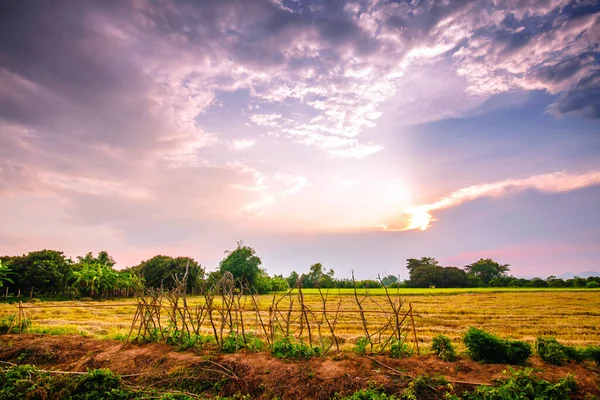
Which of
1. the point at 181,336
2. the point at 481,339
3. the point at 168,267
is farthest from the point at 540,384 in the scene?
the point at 168,267

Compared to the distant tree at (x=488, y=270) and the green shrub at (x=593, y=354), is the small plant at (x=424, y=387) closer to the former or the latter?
the green shrub at (x=593, y=354)

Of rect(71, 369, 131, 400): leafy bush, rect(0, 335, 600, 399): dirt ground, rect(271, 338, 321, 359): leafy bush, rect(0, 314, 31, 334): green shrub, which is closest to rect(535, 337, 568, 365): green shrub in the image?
rect(0, 335, 600, 399): dirt ground

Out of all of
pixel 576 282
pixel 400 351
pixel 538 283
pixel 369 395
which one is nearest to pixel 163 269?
pixel 400 351

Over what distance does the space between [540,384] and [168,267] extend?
49260mm

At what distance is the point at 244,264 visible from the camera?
48094 mm

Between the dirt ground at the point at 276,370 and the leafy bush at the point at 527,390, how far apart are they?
0.28 metres

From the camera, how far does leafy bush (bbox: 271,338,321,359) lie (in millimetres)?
7898

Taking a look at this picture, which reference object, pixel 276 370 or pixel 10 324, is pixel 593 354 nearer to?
pixel 276 370

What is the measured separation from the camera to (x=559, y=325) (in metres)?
13.5

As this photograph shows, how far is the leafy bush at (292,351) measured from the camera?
790 cm

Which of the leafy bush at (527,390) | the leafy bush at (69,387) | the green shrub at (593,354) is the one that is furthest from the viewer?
the leafy bush at (69,387)

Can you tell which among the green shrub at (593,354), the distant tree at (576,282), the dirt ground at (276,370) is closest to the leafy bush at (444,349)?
the dirt ground at (276,370)

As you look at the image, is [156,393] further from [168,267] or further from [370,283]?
[370,283]

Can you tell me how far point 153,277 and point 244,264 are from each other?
13.6 metres
